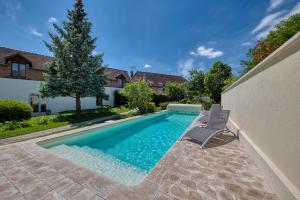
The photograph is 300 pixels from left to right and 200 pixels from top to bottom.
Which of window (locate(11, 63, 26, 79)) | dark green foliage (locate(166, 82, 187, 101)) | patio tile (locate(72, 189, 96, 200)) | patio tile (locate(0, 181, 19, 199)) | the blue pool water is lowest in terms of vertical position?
the blue pool water

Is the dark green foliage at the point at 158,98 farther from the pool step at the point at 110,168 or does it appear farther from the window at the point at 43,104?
the pool step at the point at 110,168

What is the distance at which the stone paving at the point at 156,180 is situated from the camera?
2.39 meters

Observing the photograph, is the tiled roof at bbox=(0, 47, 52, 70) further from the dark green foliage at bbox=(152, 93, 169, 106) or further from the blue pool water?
the dark green foliage at bbox=(152, 93, 169, 106)

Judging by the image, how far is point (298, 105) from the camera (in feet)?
6.46

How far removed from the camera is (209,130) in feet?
17.4

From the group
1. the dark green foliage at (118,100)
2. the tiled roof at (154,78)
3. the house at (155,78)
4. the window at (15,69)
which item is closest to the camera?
the window at (15,69)

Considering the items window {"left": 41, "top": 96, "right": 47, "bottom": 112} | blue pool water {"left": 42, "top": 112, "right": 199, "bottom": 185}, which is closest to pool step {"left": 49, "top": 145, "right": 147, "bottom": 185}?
blue pool water {"left": 42, "top": 112, "right": 199, "bottom": 185}

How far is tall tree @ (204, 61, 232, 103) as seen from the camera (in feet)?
79.3

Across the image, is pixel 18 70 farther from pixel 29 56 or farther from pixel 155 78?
pixel 155 78

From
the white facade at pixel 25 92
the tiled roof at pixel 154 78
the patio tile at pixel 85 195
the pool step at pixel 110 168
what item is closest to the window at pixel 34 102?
the white facade at pixel 25 92

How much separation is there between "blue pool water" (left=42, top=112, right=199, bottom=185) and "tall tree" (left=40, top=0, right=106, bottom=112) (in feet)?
18.2

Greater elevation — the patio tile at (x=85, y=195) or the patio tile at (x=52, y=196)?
the patio tile at (x=85, y=195)

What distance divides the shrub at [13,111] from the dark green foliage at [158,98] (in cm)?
1644

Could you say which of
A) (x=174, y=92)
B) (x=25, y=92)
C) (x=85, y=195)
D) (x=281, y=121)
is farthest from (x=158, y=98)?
(x=85, y=195)
